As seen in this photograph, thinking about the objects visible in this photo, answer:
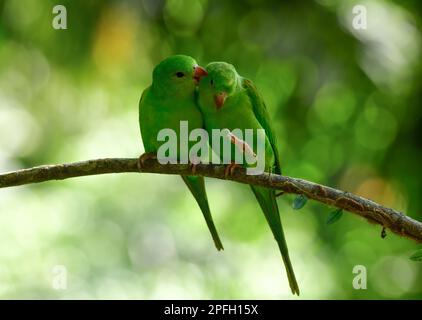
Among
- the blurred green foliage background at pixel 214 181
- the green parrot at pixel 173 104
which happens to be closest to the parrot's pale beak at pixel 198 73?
the green parrot at pixel 173 104

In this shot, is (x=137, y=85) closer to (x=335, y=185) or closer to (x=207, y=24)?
(x=207, y=24)

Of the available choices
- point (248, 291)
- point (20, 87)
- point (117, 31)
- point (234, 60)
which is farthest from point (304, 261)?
point (20, 87)

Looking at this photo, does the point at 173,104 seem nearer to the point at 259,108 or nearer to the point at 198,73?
the point at 198,73

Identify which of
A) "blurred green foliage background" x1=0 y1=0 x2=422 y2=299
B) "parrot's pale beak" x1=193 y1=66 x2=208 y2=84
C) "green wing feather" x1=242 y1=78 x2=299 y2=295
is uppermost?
"blurred green foliage background" x1=0 y1=0 x2=422 y2=299

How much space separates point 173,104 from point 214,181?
558 cm

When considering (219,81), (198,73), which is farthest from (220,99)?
(198,73)

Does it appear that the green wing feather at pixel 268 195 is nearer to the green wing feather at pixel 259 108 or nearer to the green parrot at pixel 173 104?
the green wing feather at pixel 259 108

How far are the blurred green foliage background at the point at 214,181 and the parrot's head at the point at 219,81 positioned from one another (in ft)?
13.8

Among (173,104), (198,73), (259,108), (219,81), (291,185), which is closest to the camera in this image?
(291,185)

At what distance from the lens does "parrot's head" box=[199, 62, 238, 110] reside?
3812mm

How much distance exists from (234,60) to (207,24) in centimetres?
55

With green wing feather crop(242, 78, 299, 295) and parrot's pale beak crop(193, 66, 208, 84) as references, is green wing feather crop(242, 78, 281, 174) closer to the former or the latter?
green wing feather crop(242, 78, 299, 295)

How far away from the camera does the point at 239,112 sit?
4082 mm

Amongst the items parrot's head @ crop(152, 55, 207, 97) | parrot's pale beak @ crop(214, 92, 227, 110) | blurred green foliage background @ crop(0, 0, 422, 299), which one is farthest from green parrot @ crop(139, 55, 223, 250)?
blurred green foliage background @ crop(0, 0, 422, 299)
